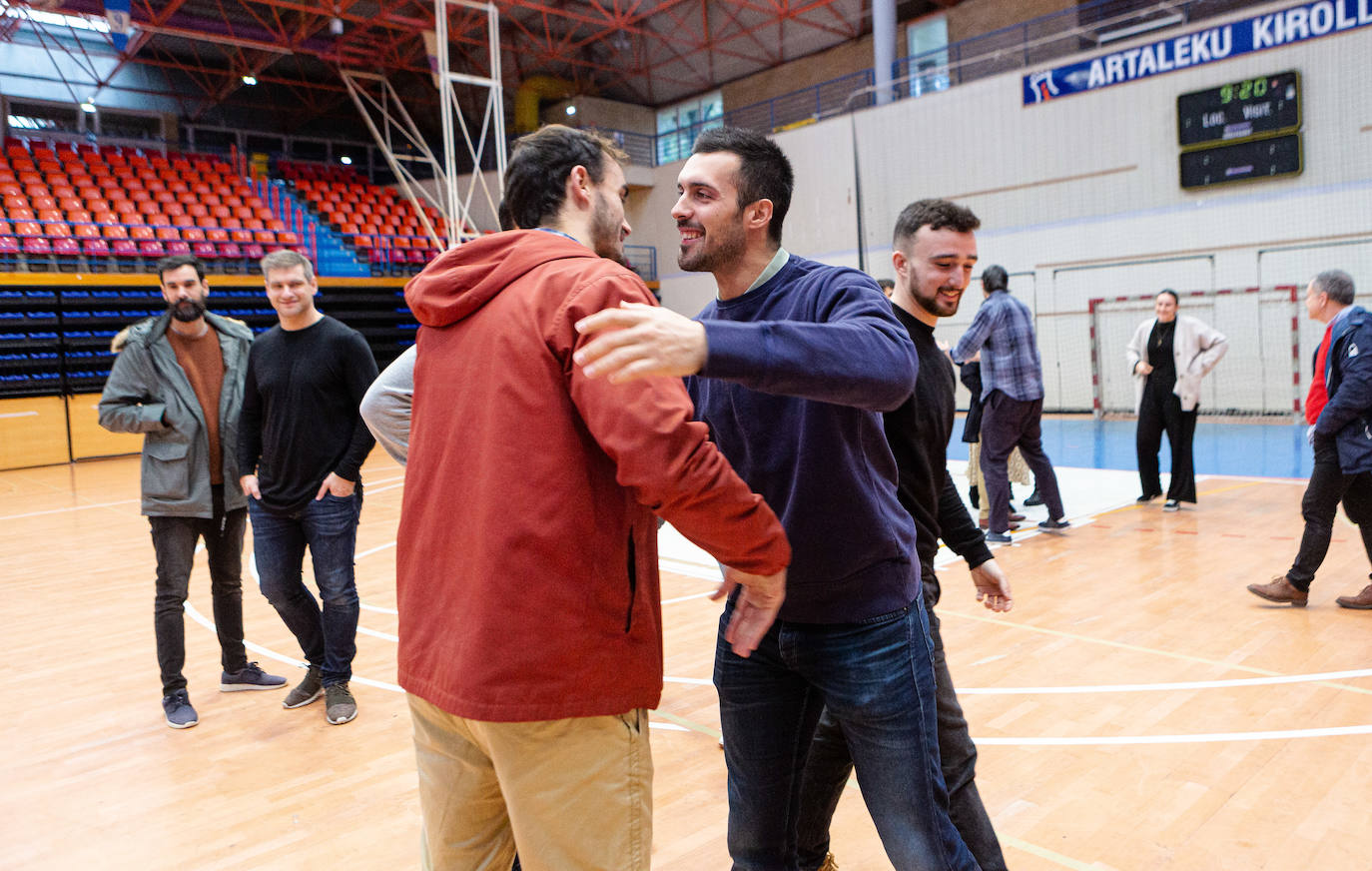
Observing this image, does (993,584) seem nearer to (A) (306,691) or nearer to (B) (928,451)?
(B) (928,451)

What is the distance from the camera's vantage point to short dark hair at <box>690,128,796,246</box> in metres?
1.91

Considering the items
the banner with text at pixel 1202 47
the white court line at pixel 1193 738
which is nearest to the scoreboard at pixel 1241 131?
the banner with text at pixel 1202 47

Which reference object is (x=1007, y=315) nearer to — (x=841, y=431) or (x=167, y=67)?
(x=841, y=431)

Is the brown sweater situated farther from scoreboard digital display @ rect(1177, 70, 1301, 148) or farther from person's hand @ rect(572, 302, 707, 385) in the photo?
scoreboard digital display @ rect(1177, 70, 1301, 148)

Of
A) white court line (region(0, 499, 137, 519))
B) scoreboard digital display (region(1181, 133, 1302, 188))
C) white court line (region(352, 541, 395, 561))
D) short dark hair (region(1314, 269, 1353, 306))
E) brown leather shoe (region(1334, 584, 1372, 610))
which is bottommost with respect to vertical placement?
brown leather shoe (region(1334, 584, 1372, 610))

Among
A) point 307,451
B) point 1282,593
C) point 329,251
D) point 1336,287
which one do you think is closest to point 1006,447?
point 1282,593

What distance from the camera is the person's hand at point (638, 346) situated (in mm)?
1231

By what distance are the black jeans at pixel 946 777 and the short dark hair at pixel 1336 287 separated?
4088 mm

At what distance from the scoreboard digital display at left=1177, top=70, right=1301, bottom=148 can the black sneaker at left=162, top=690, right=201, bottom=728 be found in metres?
13.6

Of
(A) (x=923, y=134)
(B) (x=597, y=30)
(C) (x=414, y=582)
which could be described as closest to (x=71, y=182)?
(B) (x=597, y=30)

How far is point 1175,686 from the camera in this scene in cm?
393

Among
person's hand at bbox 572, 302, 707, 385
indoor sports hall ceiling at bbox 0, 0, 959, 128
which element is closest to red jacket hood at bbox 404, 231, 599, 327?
person's hand at bbox 572, 302, 707, 385

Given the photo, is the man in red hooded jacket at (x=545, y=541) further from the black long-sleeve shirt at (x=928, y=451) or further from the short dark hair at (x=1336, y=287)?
the short dark hair at (x=1336, y=287)

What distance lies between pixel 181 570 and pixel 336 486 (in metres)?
0.88
